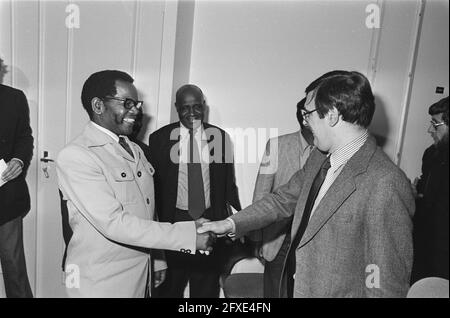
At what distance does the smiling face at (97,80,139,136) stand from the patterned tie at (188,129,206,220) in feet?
2.38

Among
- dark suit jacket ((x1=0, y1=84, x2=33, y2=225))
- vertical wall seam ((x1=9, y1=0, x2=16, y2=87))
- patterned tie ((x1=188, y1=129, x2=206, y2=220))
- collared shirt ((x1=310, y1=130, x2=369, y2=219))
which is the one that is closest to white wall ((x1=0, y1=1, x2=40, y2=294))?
vertical wall seam ((x1=9, y1=0, x2=16, y2=87))

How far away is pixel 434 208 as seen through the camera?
140 cm

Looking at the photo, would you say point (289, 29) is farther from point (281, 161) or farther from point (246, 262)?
point (246, 262)

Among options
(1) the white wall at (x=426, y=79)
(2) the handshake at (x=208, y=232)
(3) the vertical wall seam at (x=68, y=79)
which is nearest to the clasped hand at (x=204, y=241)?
(2) the handshake at (x=208, y=232)

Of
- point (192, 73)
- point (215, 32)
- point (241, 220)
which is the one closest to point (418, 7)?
point (215, 32)

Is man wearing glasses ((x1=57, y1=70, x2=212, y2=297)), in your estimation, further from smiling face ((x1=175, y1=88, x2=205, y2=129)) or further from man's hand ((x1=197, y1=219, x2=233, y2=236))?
smiling face ((x1=175, y1=88, x2=205, y2=129))

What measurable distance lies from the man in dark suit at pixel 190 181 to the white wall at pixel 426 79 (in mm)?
1308

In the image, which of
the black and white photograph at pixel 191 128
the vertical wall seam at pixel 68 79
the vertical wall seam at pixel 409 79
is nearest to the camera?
the black and white photograph at pixel 191 128

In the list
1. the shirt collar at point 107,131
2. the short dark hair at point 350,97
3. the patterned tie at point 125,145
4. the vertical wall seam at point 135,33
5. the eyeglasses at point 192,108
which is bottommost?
the patterned tie at point 125,145

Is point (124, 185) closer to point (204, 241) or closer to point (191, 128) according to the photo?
point (204, 241)

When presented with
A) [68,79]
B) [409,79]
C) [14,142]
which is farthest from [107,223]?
[409,79]

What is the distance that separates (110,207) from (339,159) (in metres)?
0.90

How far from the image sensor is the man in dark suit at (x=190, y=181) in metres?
2.38

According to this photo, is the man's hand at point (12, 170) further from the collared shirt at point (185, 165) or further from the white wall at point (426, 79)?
the white wall at point (426, 79)
